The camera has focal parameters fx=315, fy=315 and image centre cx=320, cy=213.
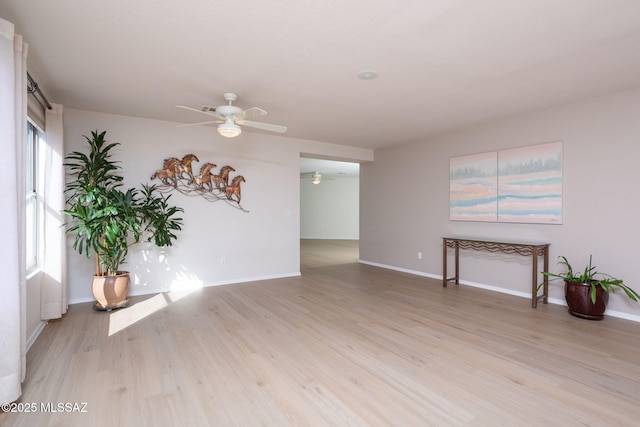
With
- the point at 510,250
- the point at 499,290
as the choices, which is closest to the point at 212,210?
the point at 510,250

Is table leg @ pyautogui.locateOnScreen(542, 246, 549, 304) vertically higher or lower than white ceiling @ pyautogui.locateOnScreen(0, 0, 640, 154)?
lower

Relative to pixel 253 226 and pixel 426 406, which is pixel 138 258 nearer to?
pixel 253 226

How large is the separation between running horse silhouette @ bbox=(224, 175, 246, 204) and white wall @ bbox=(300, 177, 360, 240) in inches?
300

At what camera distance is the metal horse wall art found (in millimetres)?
4652

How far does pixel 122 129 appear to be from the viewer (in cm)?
438

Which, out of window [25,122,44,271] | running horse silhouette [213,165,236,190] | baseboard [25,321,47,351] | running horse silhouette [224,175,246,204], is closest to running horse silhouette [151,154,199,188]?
running horse silhouette [213,165,236,190]

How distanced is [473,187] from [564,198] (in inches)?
48.3

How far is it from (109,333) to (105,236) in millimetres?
1149

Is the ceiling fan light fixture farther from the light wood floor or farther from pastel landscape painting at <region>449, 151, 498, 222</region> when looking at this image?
pastel landscape painting at <region>449, 151, 498, 222</region>

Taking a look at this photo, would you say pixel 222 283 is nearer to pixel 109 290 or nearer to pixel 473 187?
pixel 109 290

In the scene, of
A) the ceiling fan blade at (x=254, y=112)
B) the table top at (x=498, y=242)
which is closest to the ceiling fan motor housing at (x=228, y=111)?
the ceiling fan blade at (x=254, y=112)

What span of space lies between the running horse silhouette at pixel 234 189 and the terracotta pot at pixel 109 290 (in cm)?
191

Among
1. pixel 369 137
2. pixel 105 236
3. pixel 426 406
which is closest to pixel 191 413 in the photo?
pixel 426 406

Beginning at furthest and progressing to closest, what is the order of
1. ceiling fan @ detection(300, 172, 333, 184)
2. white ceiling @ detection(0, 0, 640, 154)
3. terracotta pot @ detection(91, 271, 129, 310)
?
ceiling fan @ detection(300, 172, 333, 184) → terracotta pot @ detection(91, 271, 129, 310) → white ceiling @ detection(0, 0, 640, 154)
